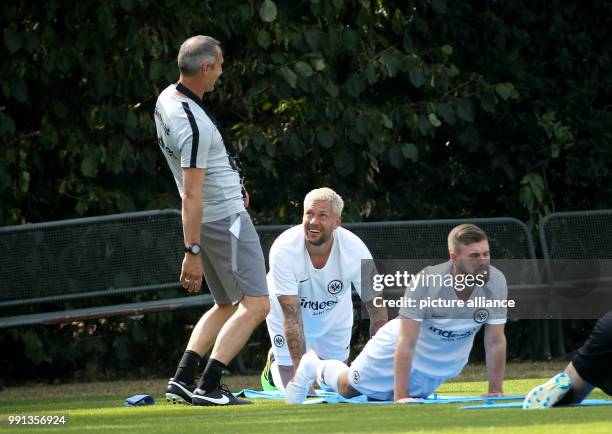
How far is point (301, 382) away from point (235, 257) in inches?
33.3

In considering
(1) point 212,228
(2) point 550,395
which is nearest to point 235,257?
(1) point 212,228

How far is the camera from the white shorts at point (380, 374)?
9.11 meters

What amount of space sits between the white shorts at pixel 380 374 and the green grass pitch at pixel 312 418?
1.00 feet

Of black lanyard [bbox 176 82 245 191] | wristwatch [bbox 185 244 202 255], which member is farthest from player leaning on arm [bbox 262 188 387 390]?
wristwatch [bbox 185 244 202 255]

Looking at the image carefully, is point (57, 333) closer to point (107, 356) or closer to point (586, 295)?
point (107, 356)

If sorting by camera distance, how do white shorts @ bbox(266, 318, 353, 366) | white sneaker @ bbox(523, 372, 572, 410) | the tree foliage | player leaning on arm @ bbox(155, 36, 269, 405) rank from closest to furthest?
1. white sneaker @ bbox(523, 372, 572, 410)
2. player leaning on arm @ bbox(155, 36, 269, 405)
3. white shorts @ bbox(266, 318, 353, 366)
4. the tree foliage

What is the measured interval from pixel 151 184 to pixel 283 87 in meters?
1.49

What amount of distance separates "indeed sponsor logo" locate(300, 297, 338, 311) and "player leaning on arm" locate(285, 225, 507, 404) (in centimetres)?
83

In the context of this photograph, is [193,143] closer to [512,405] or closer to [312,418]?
[312,418]

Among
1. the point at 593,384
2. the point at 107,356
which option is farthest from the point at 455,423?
the point at 107,356

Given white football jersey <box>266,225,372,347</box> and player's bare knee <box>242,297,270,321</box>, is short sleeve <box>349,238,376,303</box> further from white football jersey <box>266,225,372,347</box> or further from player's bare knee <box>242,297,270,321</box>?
player's bare knee <box>242,297,270,321</box>

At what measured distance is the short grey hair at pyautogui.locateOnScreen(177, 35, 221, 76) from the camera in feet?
29.7

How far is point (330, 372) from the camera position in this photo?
9359 mm

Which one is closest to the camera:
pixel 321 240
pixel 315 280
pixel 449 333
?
pixel 449 333
